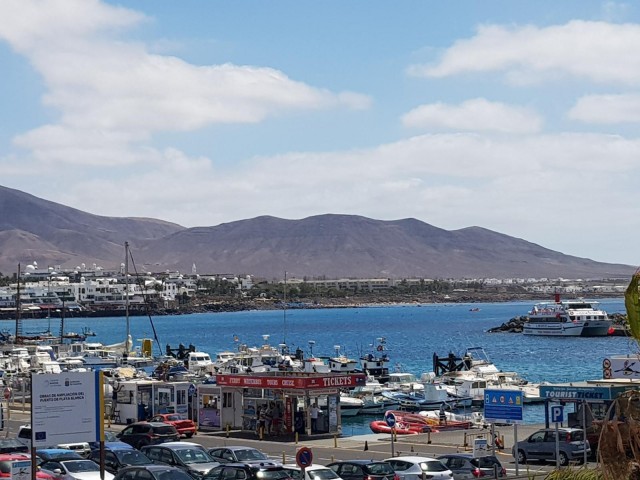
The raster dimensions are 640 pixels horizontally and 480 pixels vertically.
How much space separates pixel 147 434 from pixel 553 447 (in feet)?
47.4

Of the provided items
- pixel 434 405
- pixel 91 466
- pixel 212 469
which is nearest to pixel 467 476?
pixel 212 469

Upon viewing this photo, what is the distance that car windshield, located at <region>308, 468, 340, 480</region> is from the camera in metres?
25.1

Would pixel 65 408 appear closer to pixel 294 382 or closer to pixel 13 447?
pixel 13 447

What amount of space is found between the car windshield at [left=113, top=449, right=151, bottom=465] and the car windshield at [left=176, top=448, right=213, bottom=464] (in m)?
0.96

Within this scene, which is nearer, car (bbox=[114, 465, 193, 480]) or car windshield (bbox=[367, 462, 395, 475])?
car (bbox=[114, 465, 193, 480])

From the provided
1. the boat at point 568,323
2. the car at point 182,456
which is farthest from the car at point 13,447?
the boat at point 568,323

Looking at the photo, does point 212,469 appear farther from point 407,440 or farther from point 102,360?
point 102,360

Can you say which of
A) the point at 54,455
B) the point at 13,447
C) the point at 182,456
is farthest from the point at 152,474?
the point at 13,447

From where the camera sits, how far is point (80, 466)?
26.8 meters

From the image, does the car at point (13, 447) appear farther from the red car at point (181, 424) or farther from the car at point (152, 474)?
the car at point (152, 474)

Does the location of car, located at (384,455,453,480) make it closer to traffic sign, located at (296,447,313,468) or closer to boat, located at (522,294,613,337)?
traffic sign, located at (296,447,313,468)

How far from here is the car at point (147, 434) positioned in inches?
1455

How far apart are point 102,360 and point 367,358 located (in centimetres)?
2281

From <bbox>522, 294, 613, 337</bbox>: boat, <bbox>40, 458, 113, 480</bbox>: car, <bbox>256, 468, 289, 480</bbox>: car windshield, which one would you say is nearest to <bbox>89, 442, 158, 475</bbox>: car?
<bbox>40, 458, 113, 480</bbox>: car
